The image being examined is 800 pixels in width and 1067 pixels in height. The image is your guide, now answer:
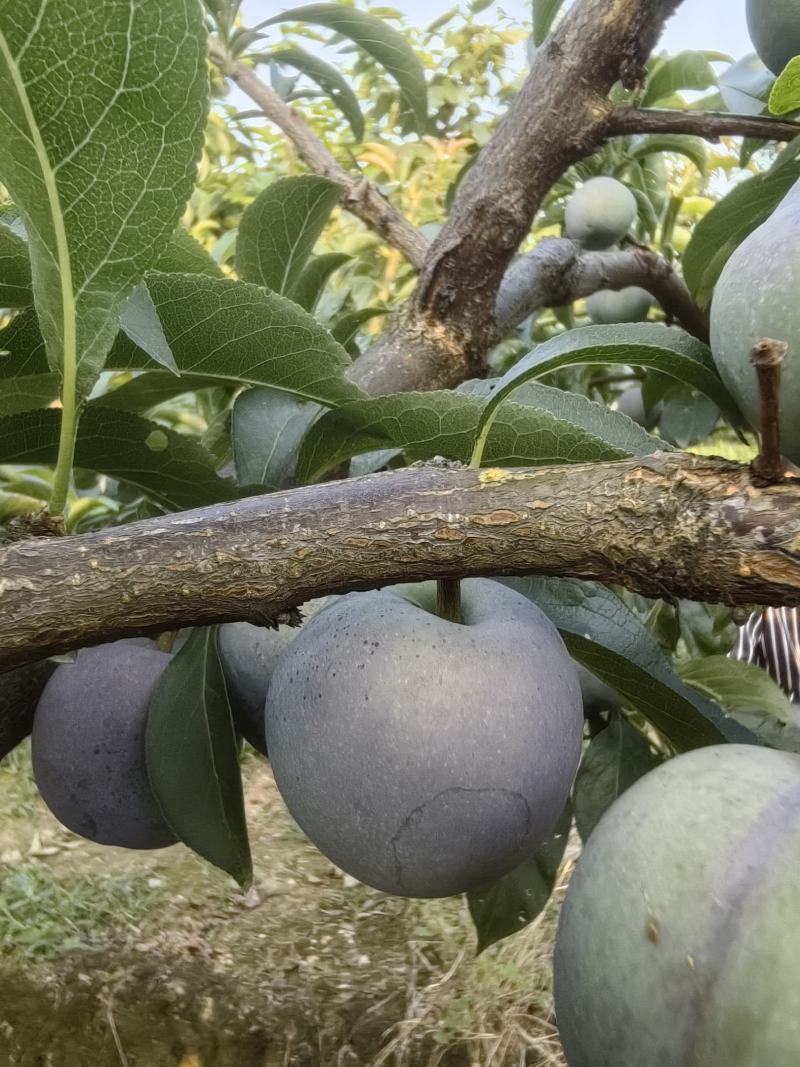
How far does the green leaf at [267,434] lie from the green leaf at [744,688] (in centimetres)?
32

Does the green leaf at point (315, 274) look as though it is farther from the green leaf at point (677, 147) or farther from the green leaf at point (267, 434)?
the green leaf at point (677, 147)

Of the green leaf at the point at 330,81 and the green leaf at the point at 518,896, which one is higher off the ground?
the green leaf at the point at 330,81

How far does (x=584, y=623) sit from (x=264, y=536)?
210 millimetres

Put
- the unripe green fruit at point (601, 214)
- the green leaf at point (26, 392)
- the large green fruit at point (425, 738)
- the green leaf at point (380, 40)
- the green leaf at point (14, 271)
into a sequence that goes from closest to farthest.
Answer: the large green fruit at point (425, 738) < the green leaf at point (14, 271) < the green leaf at point (26, 392) < the green leaf at point (380, 40) < the unripe green fruit at point (601, 214)

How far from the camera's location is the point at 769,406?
0.30 m

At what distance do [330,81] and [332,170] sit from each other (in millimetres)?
199

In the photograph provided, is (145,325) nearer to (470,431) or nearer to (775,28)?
(470,431)

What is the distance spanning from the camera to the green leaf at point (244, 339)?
50cm

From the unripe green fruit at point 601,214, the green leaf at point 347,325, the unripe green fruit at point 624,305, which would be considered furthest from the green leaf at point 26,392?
the unripe green fruit at point 624,305

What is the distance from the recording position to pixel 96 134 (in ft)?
1.23

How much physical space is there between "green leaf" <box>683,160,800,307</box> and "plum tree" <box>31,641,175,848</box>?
20.3 inches

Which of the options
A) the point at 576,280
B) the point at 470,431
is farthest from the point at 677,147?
the point at 470,431

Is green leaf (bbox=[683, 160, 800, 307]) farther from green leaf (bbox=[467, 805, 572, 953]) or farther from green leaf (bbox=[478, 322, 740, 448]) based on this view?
green leaf (bbox=[467, 805, 572, 953])

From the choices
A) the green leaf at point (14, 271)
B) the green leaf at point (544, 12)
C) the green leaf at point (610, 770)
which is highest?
the green leaf at point (544, 12)
